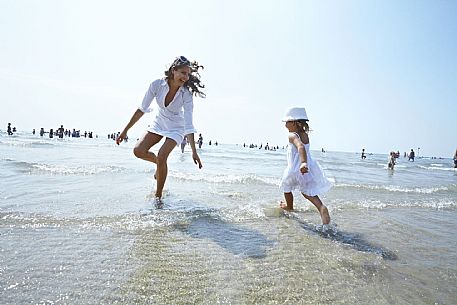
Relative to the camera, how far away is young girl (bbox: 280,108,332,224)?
421 cm

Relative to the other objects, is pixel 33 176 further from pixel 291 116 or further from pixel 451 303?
pixel 451 303

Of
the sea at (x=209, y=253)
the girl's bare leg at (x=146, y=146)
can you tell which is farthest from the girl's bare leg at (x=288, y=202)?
the girl's bare leg at (x=146, y=146)

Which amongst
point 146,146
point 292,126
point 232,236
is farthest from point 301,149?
point 146,146

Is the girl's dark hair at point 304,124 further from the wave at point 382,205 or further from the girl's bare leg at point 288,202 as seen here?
the wave at point 382,205

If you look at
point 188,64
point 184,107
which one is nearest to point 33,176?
point 184,107

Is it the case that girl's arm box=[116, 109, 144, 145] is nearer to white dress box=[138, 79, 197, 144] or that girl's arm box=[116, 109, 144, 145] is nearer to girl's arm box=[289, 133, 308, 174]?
white dress box=[138, 79, 197, 144]

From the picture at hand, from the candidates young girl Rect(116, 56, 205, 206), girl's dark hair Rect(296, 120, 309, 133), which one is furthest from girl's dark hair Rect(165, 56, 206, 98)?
girl's dark hair Rect(296, 120, 309, 133)

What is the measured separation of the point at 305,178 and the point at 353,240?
4.03 feet

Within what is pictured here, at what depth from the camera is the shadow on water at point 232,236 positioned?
261cm

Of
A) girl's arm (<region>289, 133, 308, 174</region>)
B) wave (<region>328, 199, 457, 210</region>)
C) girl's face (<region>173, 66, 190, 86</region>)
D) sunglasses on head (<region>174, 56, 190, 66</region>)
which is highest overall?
sunglasses on head (<region>174, 56, 190, 66</region>)

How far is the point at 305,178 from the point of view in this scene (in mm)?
4285

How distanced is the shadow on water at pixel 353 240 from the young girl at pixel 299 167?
1.91 ft

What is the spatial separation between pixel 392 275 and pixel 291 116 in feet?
8.55

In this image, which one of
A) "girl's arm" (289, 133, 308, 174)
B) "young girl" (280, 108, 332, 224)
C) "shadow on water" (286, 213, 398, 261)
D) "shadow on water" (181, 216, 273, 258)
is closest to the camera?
"shadow on water" (181, 216, 273, 258)
